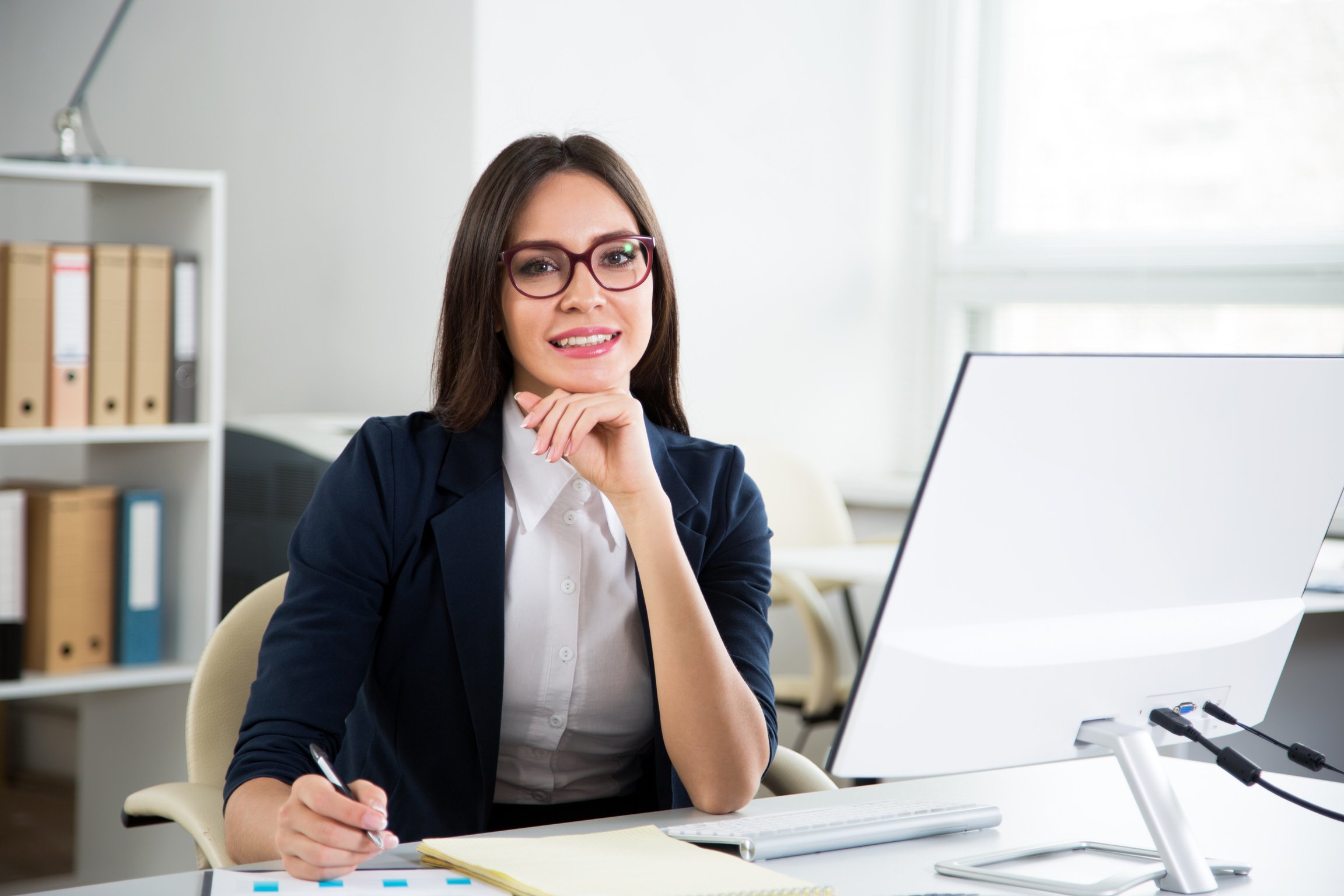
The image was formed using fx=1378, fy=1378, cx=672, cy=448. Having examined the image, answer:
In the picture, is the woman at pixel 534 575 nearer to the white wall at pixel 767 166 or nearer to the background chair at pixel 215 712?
the background chair at pixel 215 712

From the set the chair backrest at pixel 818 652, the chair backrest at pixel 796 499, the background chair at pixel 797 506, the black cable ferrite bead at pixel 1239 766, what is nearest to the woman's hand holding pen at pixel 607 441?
the black cable ferrite bead at pixel 1239 766

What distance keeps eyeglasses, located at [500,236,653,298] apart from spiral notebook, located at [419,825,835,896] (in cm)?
55

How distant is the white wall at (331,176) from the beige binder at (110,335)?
2.11 feet

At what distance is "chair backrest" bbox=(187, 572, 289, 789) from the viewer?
1391 millimetres

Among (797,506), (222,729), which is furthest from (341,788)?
(797,506)

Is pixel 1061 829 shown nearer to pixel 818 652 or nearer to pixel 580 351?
pixel 580 351

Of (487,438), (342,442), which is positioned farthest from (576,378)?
(342,442)

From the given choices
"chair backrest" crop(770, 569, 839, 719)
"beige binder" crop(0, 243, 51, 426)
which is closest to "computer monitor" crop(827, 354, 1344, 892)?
"chair backrest" crop(770, 569, 839, 719)

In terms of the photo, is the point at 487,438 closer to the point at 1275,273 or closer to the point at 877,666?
the point at 877,666

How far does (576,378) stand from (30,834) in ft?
8.94

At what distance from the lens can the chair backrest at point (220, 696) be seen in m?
1.39

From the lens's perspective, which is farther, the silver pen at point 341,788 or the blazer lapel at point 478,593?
the blazer lapel at point 478,593

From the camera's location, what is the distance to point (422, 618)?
1322 millimetres

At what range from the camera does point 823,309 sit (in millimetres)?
3852
